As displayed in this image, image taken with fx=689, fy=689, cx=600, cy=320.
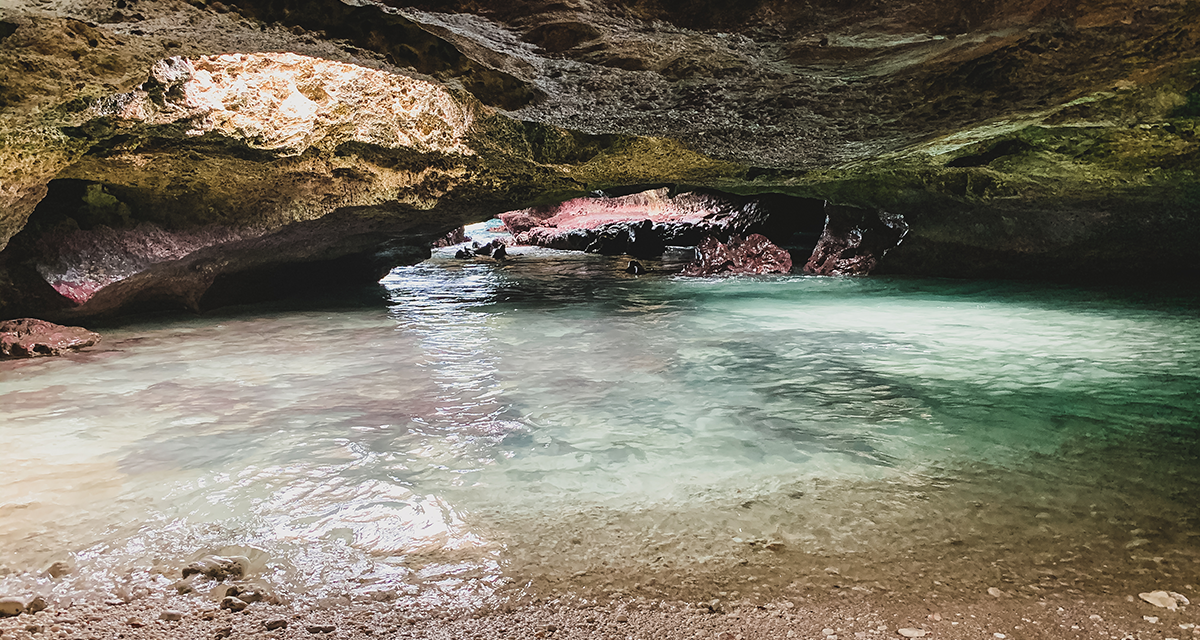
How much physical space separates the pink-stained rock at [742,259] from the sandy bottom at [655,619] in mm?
10149

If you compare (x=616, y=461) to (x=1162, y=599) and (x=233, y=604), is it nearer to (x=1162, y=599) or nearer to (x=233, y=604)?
(x=233, y=604)

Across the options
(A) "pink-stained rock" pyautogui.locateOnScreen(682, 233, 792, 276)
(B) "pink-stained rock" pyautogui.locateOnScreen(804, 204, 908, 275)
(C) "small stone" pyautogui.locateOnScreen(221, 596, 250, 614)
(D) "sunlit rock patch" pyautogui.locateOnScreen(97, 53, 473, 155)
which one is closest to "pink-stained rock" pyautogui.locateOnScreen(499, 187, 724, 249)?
(A) "pink-stained rock" pyautogui.locateOnScreen(682, 233, 792, 276)

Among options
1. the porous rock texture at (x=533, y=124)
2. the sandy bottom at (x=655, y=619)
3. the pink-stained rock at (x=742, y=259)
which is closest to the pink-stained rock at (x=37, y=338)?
the porous rock texture at (x=533, y=124)

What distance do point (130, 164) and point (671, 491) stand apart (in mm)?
5505

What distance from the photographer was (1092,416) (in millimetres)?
3410

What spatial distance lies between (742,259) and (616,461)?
9990 millimetres

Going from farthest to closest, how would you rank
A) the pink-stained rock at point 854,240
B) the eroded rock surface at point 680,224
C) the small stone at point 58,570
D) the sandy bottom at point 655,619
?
the eroded rock surface at point 680,224 < the pink-stained rock at point 854,240 < the small stone at point 58,570 < the sandy bottom at point 655,619

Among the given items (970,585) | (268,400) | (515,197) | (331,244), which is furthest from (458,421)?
(331,244)

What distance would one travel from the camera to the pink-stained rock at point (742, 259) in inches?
477

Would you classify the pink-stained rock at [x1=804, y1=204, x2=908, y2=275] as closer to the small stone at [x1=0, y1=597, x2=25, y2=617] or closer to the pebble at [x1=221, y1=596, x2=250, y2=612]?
the pebble at [x1=221, y1=596, x2=250, y2=612]

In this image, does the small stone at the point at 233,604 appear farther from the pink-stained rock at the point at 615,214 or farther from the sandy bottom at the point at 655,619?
the pink-stained rock at the point at 615,214

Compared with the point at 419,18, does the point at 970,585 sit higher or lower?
lower

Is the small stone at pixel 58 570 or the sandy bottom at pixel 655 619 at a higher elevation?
the sandy bottom at pixel 655 619

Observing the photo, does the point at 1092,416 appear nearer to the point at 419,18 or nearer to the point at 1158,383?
the point at 1158,383
